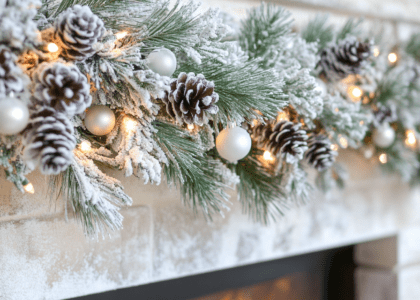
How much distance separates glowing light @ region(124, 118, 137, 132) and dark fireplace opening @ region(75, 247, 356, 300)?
39 cm

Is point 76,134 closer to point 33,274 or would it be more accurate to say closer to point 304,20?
point 33,274

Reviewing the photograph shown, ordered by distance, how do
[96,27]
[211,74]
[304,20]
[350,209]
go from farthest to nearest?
[350,209] < [304,20] < [211,74] < [96,27]

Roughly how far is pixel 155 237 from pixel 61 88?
376 mm

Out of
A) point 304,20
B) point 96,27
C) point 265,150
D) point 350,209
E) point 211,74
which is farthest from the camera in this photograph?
point 350,209

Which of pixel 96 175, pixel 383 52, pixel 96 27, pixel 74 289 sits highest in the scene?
pixel 383 52

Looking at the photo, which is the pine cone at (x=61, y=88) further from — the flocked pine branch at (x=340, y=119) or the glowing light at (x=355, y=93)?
the glowing light at (x=355, y=93)

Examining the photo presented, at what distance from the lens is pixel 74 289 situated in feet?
1.93

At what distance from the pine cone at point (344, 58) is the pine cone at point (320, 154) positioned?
15 cm

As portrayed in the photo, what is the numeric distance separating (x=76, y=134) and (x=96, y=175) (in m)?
0.07

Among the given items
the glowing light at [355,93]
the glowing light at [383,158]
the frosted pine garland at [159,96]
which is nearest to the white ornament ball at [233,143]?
the frosted pine garland at [159,96]

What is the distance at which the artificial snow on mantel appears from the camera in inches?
21.4

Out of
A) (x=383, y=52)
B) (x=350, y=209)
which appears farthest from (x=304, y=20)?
(x=350, y=209)

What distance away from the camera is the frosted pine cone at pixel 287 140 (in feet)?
1.84

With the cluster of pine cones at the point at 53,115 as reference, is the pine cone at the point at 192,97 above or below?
above
